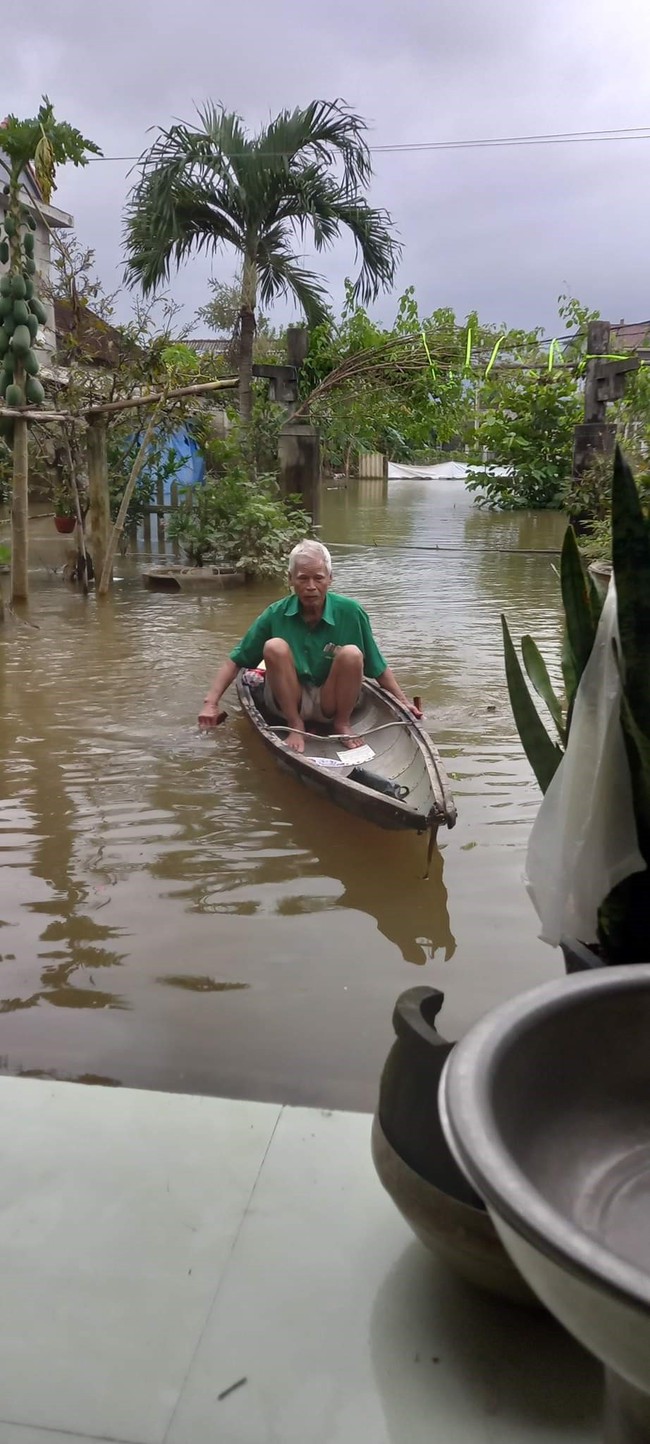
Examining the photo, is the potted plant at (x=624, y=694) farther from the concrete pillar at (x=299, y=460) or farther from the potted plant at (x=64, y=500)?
the concrete pillar at (x=299, y=460)

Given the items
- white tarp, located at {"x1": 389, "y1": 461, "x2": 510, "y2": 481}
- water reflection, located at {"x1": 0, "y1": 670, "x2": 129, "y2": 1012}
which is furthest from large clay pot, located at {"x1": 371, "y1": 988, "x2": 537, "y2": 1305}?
white tarp, located at {"x1": 389, "y1": 461, "x2": 510, "y2": 481}

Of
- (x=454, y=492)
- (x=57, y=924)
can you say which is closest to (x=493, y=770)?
(x=57, y=924)

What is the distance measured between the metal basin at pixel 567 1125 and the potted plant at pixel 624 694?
1.43 feet

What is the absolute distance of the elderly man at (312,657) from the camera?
17.1 feet

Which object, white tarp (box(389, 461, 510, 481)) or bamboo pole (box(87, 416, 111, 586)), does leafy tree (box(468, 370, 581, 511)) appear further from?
white tarp (box(389, 461, 510, 481))

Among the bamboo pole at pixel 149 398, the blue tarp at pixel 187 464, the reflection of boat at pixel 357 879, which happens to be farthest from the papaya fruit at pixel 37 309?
the blue tarp at pixel 187 464

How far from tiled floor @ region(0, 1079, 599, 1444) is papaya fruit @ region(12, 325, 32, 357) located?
8471 millimetres

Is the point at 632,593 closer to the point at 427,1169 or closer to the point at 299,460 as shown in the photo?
the point at 427,1169

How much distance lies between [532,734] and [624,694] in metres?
0.39

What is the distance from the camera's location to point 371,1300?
1521 millimetres

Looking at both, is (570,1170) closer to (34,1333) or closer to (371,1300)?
(371,1300)

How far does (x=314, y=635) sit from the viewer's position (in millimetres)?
5328

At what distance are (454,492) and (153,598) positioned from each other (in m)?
25.7

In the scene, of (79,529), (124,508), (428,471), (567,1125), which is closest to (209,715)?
(567,1125)
